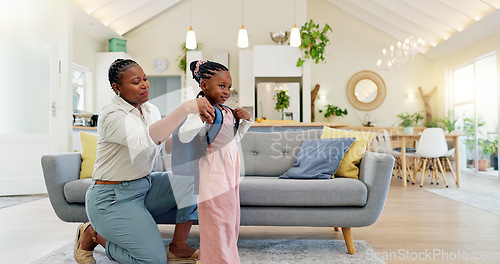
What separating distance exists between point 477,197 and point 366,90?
469 cm

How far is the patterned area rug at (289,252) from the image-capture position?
6.33ft

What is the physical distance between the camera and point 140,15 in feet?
24.6

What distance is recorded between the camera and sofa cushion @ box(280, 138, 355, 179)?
7.58 ft

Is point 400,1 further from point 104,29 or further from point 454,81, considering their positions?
point 104,29

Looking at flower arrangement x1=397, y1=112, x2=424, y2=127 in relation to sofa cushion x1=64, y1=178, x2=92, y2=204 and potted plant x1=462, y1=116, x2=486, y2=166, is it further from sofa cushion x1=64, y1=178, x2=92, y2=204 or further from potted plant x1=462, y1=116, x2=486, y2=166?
sofa cushion x1=64, y1=178, x2=92, y2=204

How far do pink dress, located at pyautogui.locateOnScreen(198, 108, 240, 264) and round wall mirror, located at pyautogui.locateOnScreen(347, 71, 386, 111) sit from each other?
24.6 ft

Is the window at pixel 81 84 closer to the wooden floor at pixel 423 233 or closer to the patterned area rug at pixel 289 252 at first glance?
the wooden floor at pixel 423 233

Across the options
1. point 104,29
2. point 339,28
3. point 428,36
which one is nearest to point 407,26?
point 428,36

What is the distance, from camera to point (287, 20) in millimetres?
7633

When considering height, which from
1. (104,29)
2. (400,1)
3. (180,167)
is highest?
(400,1)

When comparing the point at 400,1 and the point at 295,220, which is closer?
the point at 295,220

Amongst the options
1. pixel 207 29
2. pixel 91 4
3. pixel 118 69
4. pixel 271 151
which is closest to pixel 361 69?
pixel 207 29

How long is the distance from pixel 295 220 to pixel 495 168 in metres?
5.87

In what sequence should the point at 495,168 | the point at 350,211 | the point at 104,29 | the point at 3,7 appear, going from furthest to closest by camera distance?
the point at 104,29
the point at 495,168
the point at 3,7
the point at 350,211
